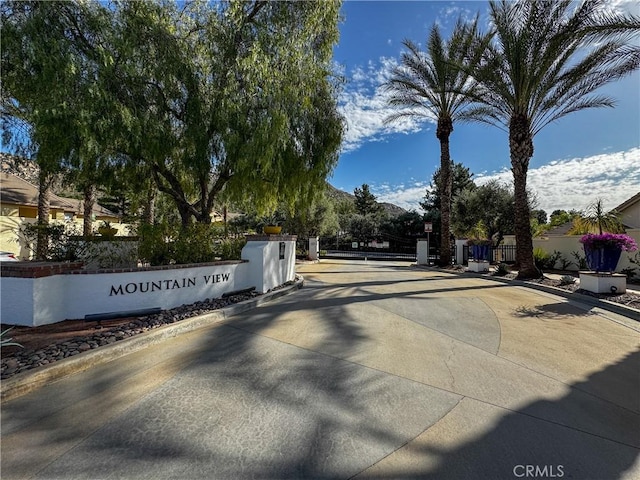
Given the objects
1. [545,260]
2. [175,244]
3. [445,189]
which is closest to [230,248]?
[175,244]

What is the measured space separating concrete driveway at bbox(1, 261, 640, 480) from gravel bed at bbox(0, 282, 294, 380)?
454mm

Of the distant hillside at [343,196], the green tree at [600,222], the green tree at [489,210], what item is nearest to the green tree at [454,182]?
the distant hillside at [343,196]

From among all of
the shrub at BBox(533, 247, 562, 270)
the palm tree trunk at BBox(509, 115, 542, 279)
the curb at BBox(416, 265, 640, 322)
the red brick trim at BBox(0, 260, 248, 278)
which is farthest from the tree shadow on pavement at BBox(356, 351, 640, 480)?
the shrub at BBox(533, 247, 562, 270)

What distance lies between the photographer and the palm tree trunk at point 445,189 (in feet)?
54.1

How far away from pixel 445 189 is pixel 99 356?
1664cm

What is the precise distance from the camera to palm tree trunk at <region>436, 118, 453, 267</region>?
54.1 feet

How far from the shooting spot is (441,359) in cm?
423

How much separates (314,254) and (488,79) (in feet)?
42.8

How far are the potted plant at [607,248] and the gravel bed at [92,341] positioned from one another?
31.2 ft

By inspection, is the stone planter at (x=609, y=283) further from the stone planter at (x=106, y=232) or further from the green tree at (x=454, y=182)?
the green tree at (x=454, y=182)

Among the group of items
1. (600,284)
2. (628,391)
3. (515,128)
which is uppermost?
(515,128)

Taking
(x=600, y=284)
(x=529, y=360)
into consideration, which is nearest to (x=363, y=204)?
(x=600, y=284)

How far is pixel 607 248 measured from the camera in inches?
329

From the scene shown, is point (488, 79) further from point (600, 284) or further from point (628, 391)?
point (628, 391)
